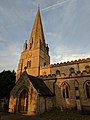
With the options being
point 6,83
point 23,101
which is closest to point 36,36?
point 6,83

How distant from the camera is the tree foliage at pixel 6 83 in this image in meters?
35.2

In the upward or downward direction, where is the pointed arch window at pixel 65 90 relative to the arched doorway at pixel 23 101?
upward

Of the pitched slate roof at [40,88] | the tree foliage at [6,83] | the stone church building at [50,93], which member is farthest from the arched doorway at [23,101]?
the tree foliage at [6,83]

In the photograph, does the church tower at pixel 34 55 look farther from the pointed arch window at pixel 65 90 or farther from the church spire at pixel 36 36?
the pointed arch window at pixel 65 90

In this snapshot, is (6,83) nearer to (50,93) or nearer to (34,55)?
(34,55)

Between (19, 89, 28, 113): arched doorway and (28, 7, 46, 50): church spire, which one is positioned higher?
(28, 7, 46, 50): church spire

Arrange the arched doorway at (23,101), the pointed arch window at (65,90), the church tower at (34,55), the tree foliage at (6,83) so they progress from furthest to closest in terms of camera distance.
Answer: the church tower at (34,55)
the tree foliage at (6,83)
the pointed arch window at (65,90)
the arched doorway at (23,101)

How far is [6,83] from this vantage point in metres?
37.3

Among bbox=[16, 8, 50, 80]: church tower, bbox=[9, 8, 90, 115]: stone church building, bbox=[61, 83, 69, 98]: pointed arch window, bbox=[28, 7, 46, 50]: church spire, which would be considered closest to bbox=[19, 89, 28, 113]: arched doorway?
bbox=[9, 8, 90, 115]: stone church building

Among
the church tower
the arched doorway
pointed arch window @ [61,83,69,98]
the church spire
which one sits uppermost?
the church spire

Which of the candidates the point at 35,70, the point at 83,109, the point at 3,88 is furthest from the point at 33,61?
the point at 83,109

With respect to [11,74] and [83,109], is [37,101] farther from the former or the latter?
[11,74]

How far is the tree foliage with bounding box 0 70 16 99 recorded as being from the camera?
115 feet

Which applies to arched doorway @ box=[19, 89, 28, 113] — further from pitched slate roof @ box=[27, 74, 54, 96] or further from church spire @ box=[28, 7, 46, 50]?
church spire @ box=[28, 7, 46, 50]
